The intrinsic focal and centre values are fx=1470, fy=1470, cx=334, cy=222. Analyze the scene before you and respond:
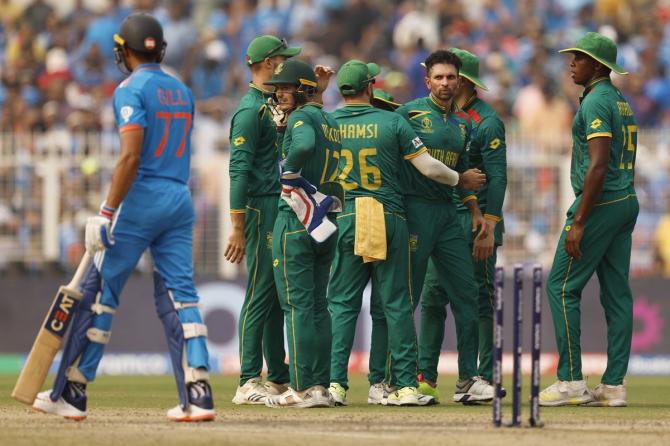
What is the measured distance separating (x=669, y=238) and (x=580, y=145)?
8488mm

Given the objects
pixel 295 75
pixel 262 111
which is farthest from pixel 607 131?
pixel 262 111

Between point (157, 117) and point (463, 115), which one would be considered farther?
point (463, 115)

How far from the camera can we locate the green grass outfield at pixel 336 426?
810 cm

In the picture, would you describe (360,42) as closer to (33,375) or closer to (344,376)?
(344,376)

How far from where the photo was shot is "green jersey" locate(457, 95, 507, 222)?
11594 mm

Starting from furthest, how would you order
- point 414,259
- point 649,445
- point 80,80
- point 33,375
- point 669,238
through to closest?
point 80,80
point 669,238
point 414,259
point 33,375
point 649,445

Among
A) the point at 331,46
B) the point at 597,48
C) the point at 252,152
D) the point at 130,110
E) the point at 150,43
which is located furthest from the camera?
the point at 331,46

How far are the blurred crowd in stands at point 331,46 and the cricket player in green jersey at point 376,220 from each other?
1005cm

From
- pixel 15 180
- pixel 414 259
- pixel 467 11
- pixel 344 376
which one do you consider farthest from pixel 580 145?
pixel 467 11

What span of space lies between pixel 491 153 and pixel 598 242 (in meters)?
1.21

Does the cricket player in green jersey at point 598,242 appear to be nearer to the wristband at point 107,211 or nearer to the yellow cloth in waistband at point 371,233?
the yellow cloth in waistband at point 371,233

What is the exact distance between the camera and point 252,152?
36.3 ft

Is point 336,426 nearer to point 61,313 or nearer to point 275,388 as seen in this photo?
point 61,313

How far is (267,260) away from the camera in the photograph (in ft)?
36.7
